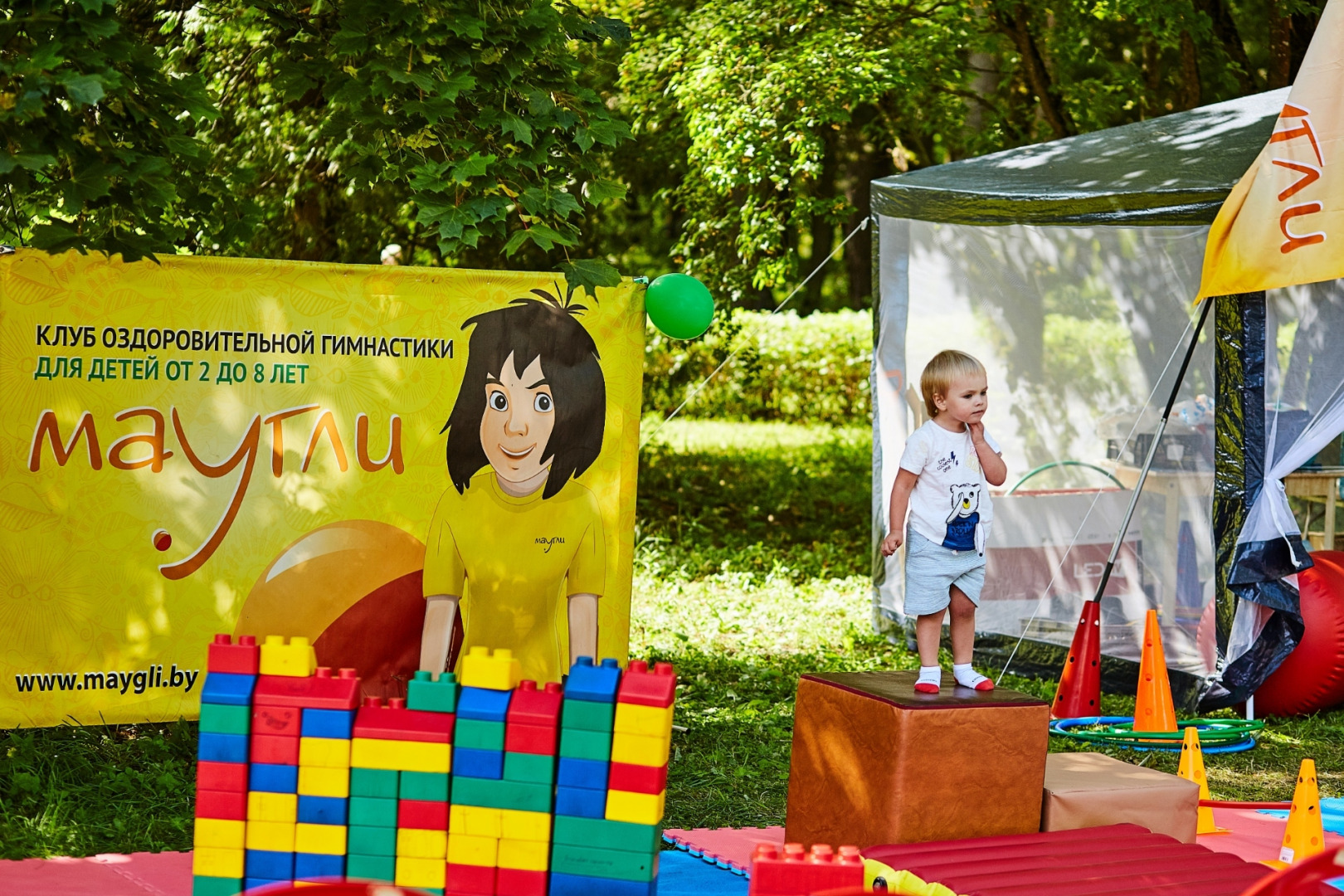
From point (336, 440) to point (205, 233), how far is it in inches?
46.5

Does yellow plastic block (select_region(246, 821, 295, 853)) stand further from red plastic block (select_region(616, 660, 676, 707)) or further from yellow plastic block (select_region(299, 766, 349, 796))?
red plastic block (select_region(616, 660, 676, 707))

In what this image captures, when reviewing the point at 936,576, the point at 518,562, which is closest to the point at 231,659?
the point at 518,562

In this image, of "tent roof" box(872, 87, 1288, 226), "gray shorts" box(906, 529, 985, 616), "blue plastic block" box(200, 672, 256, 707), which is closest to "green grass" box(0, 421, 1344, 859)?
"gray shorts" box(906, 529, 985, 616)

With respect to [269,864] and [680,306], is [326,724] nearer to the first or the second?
[269,864]

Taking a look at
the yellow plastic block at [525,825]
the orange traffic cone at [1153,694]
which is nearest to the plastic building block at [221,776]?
the yellow plastic block at [525,825]

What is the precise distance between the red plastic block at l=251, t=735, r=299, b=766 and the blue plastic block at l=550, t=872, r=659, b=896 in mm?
752

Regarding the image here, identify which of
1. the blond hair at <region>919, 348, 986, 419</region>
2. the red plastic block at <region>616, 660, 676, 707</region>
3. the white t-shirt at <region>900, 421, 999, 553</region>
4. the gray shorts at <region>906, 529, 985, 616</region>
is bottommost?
the red plastic block at <region>616, 660, 676, 707</region>

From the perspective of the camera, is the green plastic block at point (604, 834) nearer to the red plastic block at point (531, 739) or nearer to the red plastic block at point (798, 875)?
the red plastic block at point (531, 739)

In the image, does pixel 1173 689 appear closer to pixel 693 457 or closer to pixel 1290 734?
pixel 1290 734

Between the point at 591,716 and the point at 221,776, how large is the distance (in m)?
0.99

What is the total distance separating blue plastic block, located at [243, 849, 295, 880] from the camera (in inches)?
135

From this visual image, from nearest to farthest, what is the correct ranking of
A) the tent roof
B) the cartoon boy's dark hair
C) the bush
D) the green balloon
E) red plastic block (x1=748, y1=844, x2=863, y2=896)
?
1. red plastic block (x1=748, y1=844, x2=863, y2=896)
2. the green balloon
3. the cartoon boy's dark hair
4. the tent roof
5. the bush

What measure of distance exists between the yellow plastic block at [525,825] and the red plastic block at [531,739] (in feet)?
0.52

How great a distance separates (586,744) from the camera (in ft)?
11.1
